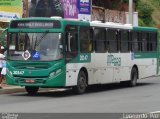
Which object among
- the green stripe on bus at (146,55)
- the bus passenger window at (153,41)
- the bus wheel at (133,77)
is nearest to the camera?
the bus wheel at (133,77)

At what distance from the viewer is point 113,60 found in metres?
24.7

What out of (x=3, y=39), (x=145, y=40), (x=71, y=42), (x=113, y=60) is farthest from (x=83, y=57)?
(x=145, y=40)

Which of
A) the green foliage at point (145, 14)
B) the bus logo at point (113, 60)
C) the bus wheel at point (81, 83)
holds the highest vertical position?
the green foliage at point (145, 14)

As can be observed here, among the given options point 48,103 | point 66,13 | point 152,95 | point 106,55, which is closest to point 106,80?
point 106,55

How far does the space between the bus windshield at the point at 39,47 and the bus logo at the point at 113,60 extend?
4.18 m

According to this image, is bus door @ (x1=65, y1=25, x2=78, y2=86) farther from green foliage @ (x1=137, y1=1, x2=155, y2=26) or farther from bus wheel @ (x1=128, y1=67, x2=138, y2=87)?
green foliage @ (x1=137, y1=1, x2=155, y2=26)

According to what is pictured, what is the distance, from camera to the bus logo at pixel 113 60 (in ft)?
79.8

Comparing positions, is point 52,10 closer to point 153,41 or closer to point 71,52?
point 153,41

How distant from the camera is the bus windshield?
2056 cm

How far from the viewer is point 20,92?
76.2 feet

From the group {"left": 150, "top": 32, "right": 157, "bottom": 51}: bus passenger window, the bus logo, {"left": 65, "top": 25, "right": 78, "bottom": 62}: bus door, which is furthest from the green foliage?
{"left": 65, "top": 25, "right": 78, "bottom": 62}: bus door

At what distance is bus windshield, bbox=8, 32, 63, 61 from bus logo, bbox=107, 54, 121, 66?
4.18 meters

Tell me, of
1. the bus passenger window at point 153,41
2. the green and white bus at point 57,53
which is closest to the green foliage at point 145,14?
the bus passenger window at point 153,41

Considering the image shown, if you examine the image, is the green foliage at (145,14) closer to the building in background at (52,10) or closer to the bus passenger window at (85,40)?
the building in background at (52,10)
